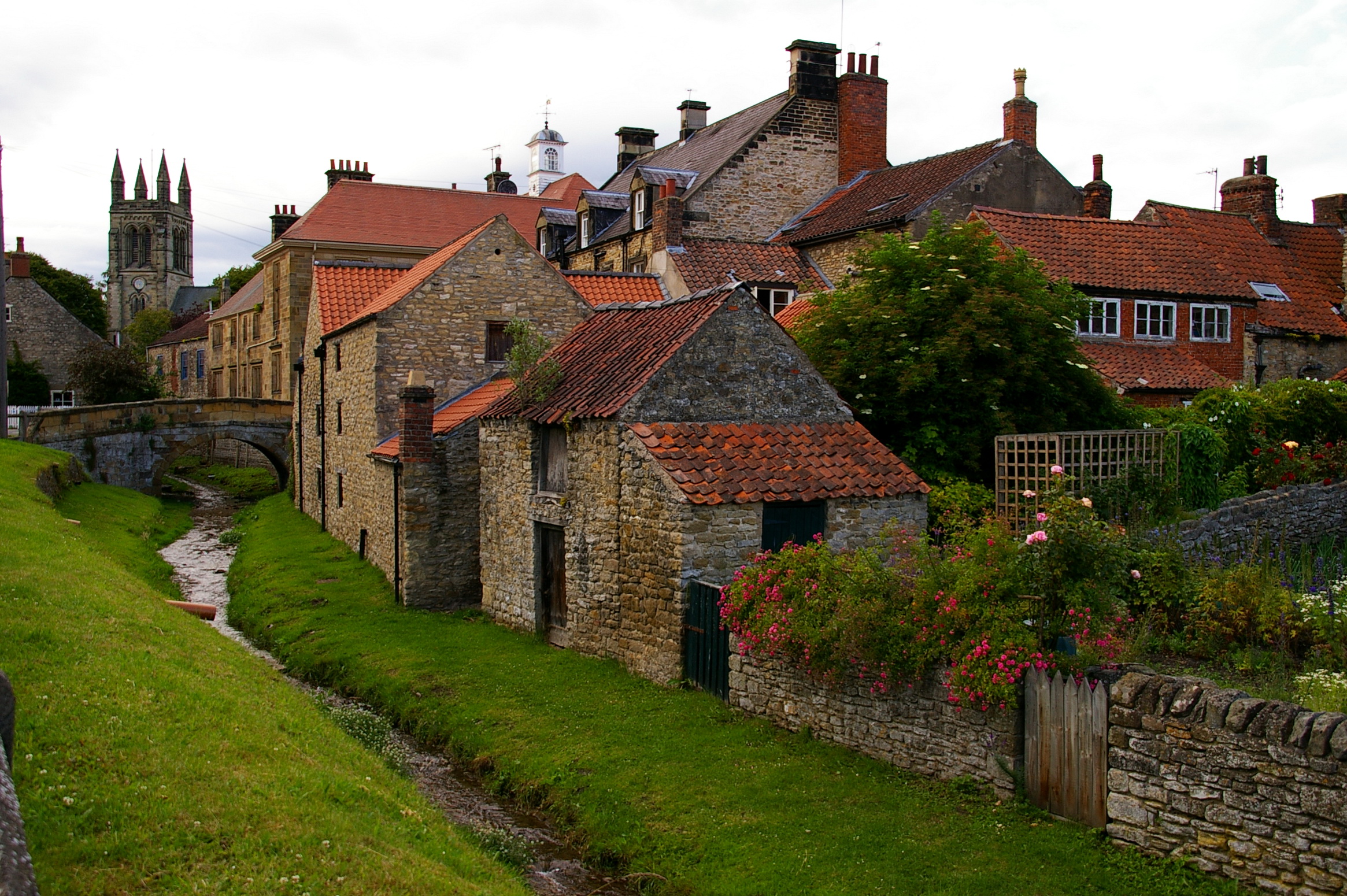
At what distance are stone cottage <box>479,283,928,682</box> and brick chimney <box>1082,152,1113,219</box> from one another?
18.0m

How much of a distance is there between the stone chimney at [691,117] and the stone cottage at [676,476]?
1102 inches

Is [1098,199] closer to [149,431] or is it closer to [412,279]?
[412,279]

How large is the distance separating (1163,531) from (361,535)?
17.5 meters

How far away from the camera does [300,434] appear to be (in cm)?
3466

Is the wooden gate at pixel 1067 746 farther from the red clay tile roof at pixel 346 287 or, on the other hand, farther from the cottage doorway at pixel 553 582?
the red clay tile roof at pixel 346 287

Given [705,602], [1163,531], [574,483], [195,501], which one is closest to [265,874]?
[705,602]

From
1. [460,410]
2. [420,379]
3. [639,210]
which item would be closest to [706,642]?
[420,379]

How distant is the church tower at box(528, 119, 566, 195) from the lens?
250ft

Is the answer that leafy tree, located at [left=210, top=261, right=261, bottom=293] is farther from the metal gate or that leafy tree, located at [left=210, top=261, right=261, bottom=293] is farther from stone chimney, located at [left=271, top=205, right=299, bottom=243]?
the metal gate

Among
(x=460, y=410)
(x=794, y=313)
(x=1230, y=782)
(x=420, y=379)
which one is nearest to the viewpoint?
(x=1230, y=782)

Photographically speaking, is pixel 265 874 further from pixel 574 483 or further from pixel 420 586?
pixel 420 586

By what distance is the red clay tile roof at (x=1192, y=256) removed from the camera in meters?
26.2

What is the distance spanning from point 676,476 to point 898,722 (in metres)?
4.65

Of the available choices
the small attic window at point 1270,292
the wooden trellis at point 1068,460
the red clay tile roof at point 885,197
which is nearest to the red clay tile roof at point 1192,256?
the small attic window at point 1270,292
